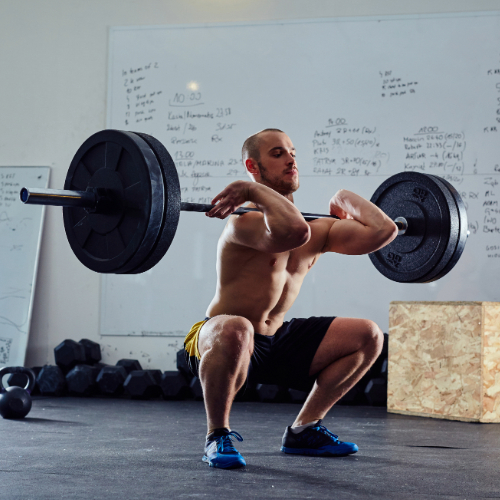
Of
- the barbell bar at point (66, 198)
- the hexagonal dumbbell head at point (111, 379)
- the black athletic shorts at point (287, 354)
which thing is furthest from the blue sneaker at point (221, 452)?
the hexagonal dumbbell head at point (111, 379)

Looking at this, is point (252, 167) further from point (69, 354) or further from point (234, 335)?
point (69, 354)

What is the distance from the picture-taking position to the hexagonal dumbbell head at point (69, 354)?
4.01 m

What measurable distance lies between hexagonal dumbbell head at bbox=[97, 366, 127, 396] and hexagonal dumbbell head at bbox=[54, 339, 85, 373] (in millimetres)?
201

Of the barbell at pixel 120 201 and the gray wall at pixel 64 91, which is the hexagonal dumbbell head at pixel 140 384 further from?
the barbell at pixel 120 201

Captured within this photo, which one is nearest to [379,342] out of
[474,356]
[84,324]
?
[474,356]

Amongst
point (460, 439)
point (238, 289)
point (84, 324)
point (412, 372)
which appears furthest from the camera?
point (84, 324)

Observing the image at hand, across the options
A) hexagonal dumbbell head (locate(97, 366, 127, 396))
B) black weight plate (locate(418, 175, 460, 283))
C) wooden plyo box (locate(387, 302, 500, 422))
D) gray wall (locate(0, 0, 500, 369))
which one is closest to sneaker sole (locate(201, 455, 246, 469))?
black weight plate (locate(418, 175, 460, 283))

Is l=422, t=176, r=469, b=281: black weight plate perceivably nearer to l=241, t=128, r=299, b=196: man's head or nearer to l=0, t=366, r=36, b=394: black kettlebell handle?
l=241, t=128, r=299, b=196: man's head

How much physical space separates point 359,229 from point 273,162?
0.38 metres

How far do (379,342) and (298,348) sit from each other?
0.29 m

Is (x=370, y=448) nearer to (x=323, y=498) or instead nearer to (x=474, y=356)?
(x=323, y=498)

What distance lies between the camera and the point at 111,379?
153 inches

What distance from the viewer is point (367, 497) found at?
63.4 inches

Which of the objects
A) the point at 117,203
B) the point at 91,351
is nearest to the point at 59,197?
the point at 117,203
